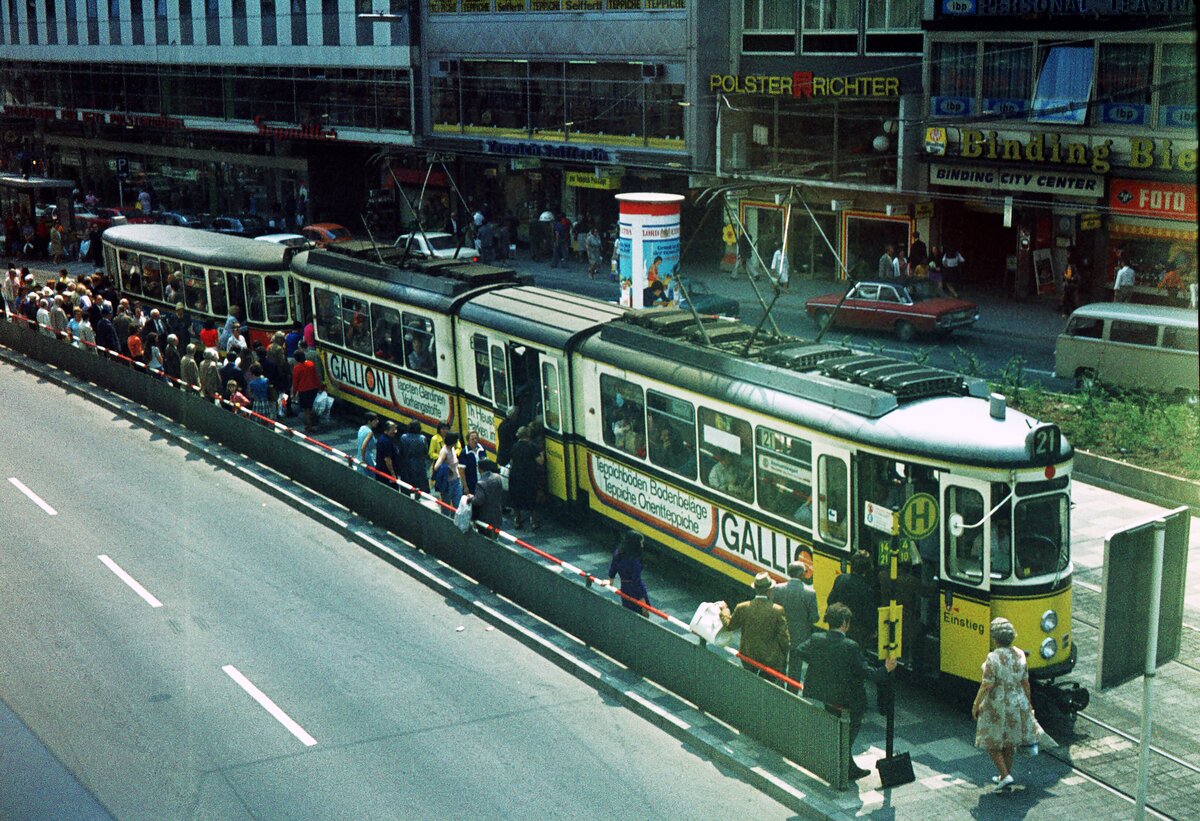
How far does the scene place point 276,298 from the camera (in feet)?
95.6

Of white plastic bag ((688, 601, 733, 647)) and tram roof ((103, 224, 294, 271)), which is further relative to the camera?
tram roof ((103, 224, 294, 271))

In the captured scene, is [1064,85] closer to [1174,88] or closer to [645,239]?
[1174,88]

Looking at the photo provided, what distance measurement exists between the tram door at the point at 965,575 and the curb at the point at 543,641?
2197 millimetres

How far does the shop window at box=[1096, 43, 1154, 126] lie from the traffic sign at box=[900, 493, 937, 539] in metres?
23.3

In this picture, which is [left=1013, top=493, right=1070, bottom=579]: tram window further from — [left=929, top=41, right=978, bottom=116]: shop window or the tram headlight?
[left=929, top=41, right=978, bottom=116]: shop window

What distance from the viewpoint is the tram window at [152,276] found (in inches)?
1272

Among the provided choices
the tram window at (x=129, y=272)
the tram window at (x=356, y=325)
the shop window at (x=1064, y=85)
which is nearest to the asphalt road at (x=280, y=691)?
the tram window at (x=356, y=325)

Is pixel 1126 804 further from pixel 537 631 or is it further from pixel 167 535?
pixel 167 535

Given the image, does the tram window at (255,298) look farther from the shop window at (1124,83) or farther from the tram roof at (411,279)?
the shop window at (1124,83)

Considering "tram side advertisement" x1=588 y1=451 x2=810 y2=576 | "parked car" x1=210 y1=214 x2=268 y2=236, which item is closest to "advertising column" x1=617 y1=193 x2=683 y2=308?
"tram side advertisement" x1=588 y1=451 x2=810 y2=576

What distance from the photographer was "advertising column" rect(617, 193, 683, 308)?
32875 mm

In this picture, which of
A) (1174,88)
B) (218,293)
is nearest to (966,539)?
(218,293)

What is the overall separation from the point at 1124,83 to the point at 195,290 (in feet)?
70.3

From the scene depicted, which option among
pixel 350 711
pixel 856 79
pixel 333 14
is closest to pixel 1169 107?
pixel 856 79
